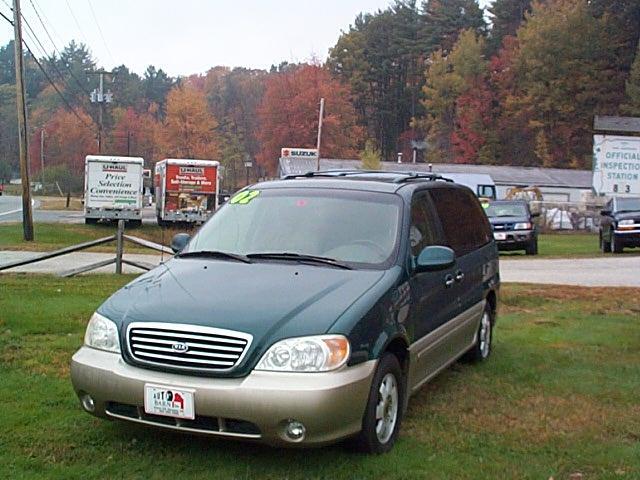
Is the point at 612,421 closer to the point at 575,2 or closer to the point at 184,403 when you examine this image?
the point at 184,403

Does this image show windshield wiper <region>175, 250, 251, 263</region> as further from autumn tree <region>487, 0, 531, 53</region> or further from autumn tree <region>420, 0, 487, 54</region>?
autumn tree <region>420, 0, 487, 54</region>

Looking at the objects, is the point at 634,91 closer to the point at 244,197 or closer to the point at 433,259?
the point at 244,197

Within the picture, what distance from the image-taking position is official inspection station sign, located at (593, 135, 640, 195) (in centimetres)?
2773

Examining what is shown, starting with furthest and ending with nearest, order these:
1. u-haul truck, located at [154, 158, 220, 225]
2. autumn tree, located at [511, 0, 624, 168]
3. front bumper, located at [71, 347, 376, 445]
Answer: autumn tree, located at [511, 0, 624, 168], u-haul truck, located at [154, 158, 220, 225], front bumper, located at [71, 347, 376, 445]

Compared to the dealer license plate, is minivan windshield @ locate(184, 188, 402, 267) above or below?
above

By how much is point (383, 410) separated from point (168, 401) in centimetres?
132

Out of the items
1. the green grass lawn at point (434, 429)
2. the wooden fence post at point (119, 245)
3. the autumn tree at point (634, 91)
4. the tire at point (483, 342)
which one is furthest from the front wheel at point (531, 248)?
the autumn tree at point (634, 91)

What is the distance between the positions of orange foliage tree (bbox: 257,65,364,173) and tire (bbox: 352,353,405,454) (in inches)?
2678

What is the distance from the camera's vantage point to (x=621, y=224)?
22.8 metres

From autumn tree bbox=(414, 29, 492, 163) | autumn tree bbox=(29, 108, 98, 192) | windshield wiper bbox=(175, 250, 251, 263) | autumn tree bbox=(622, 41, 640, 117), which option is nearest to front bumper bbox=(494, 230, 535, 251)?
windshield wiper bbox=(175, 250, 251, 263)

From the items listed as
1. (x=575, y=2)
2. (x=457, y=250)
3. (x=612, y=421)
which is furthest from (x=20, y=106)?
(x=575, y=2)

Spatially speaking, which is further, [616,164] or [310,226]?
[616,164]

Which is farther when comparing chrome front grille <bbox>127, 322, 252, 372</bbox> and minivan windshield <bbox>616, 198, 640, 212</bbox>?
minivan windshield <bbox>616, 198, 640, 212</bbox>

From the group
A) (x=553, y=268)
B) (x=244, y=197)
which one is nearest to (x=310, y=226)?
(x=244, y=197)
